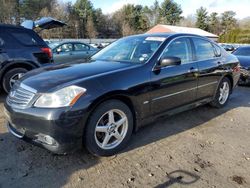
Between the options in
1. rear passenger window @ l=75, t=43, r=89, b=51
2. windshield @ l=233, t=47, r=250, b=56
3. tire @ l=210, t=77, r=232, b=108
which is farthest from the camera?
rear passenger window @ l=75, t=43, r=89, b=51

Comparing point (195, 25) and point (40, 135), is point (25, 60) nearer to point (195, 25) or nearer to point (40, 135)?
point (40, 135)

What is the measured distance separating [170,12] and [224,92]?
78560 millimetres

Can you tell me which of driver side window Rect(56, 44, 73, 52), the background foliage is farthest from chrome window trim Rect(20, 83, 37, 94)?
the background foliage

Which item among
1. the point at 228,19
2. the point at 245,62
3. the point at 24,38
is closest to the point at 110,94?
the point at 24,38

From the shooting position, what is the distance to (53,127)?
2.78m

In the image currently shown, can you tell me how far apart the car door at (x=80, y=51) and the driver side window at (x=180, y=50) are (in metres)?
7.54

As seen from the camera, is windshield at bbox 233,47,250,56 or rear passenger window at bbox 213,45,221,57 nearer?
rear passenger window at bbox 213,45,221,57

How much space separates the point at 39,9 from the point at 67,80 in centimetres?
5806

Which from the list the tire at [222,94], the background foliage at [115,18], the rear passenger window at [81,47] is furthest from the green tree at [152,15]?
the tire at [222,94]

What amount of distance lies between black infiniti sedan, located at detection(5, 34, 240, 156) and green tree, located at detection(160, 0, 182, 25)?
77268 mm

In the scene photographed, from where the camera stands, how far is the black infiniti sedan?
2.85 metres

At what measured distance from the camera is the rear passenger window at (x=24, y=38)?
6090mm

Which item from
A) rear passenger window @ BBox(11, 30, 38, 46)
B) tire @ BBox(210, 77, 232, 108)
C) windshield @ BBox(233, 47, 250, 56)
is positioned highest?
rear passenger window @ BBox(11, 30, 38, 46)

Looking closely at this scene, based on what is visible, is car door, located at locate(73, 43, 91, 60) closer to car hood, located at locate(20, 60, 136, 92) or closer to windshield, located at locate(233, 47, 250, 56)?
windshield, located at locate(233, 47, 250, 56)
